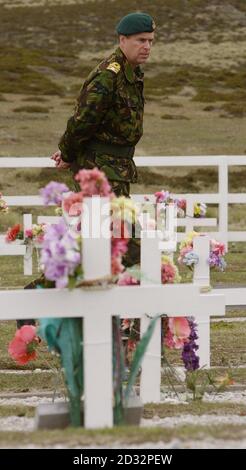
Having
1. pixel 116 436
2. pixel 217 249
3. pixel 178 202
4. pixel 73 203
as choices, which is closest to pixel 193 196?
pixel 178 202

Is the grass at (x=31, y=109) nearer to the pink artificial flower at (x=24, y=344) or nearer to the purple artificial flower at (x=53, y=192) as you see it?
the pink artificial flower at (x=24, y=344)

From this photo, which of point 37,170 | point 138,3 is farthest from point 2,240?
point 138,3

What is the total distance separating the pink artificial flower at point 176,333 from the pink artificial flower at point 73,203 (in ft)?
5.78

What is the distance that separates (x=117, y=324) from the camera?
5316 millimetres

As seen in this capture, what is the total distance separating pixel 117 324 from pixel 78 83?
215 ft

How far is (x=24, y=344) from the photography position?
264 inches

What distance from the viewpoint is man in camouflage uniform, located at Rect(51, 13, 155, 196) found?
7.69 metres

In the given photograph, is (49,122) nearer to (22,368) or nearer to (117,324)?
(22,368)

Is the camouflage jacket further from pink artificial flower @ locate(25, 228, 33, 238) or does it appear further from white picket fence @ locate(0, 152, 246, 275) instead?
white picket fence @ locate(0, 152, 246, 275)

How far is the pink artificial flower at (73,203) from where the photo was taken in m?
5.29

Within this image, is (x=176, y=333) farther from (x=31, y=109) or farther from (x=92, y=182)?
(x=31, y=109)

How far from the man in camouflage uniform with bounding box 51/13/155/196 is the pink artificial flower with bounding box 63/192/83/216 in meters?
2.24

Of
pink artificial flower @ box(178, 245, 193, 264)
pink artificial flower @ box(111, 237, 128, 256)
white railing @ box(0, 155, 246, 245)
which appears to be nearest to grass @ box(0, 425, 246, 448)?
pink artificial flower @ box(111, 237, 128, 256)
